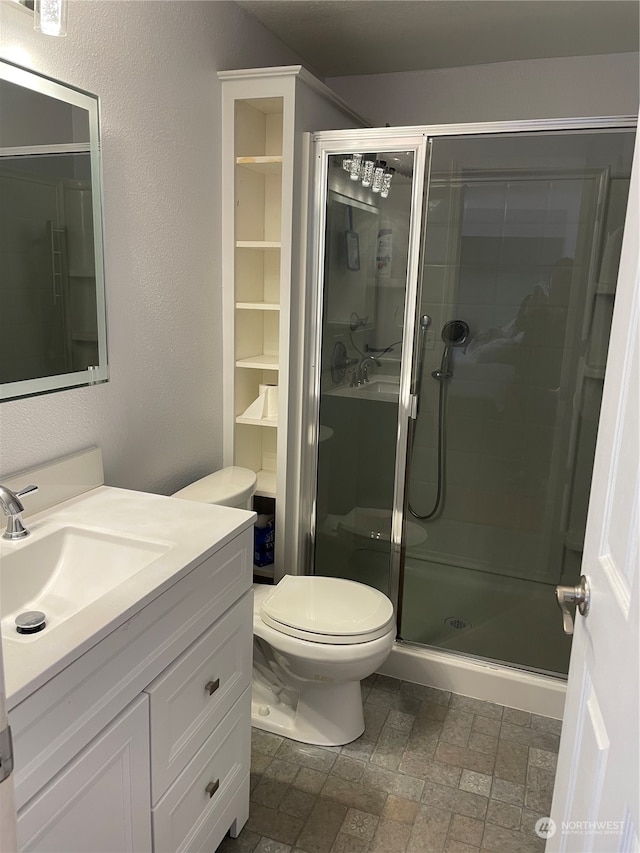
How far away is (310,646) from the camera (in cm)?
190

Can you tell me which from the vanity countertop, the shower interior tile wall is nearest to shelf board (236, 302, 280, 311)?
the shower interior tile wall

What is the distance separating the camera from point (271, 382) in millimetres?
2695

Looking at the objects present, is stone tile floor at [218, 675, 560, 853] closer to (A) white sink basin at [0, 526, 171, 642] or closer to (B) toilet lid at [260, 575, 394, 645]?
(B) toilet lid at [260, 575, 394, 645]

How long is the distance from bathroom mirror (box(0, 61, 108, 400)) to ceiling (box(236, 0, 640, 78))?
3.53 ft

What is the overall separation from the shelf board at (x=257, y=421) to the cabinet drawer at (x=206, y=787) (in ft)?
3.37

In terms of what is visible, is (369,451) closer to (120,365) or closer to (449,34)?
(120,365)

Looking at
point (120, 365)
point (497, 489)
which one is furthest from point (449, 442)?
point (120, 365)

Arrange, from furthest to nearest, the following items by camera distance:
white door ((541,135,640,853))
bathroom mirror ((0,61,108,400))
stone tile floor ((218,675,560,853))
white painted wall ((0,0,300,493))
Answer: stone tile floor ((218,675,560,853)) < white painted wall ((0,0,300,493)) < bathroom mirror ((0,61,108,400)) < white door ((541,135,640,853))

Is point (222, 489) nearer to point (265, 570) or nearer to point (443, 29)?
point (265, 570)

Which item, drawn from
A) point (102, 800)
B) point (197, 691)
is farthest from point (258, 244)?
point (102, 800)

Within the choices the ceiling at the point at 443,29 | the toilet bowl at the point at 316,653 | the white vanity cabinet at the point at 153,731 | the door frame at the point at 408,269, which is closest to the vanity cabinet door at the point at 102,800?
the white vanity cabinet at the point at 153,731

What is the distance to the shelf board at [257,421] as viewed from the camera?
243 centimetres

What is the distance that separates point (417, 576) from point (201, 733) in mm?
1328

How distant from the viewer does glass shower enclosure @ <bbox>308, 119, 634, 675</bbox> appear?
2215 mm
